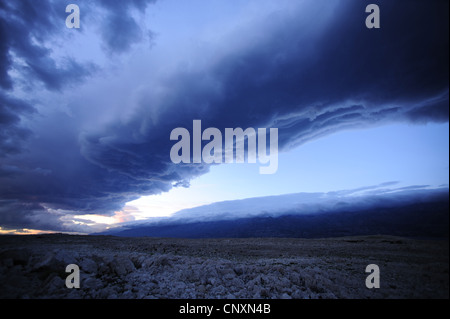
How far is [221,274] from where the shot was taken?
9.08 metres

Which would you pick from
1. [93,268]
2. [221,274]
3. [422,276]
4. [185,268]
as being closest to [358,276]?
[422,276]

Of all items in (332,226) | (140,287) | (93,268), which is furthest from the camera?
(332,226)

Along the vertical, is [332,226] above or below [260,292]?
below

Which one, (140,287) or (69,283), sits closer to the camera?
(69,283)

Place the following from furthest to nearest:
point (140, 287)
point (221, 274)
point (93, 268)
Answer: point (221, 274)
point (93, 268)
point (140, 287)
